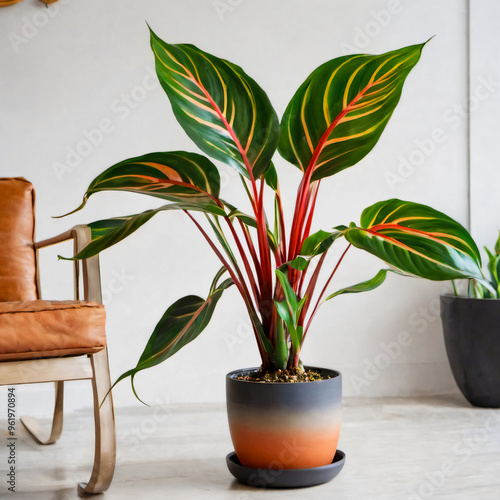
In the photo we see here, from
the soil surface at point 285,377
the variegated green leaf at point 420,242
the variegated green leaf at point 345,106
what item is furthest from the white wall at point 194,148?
the variegated green leaf at point 420,242

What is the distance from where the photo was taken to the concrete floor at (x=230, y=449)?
1.31m

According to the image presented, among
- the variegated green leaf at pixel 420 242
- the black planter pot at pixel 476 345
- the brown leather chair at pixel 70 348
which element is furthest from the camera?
the black planter pot at pixel 476 345

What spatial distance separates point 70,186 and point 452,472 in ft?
5.06

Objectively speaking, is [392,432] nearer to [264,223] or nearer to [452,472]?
[452,472]

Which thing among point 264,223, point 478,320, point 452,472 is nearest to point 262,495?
point 452,472

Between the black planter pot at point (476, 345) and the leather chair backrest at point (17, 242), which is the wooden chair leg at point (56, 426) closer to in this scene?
the leather chair backrest at point (17, 242)

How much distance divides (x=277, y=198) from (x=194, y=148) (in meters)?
0.95

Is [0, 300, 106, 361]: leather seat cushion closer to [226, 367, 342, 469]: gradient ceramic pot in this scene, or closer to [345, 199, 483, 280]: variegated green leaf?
[226, 367, 342, 469]: gradient ceramic pot

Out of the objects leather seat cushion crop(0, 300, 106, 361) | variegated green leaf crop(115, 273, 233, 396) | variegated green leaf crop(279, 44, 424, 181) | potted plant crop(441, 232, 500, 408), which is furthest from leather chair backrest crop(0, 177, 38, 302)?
potted plant crop(441, 232, 500, 408)

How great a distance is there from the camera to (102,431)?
49.6 inches

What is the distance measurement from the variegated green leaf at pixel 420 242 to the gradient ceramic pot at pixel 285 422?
356mm

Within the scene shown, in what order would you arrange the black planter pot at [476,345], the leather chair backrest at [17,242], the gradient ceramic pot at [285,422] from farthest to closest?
the black planter pot at [476,345] → the leather chair backrest at [17,242] → the gradient ceramic pot at [285,422]

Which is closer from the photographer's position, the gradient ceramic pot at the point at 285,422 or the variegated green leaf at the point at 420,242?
the variegated green leaf at the point at 420,242

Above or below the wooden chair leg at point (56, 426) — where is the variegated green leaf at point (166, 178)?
above
